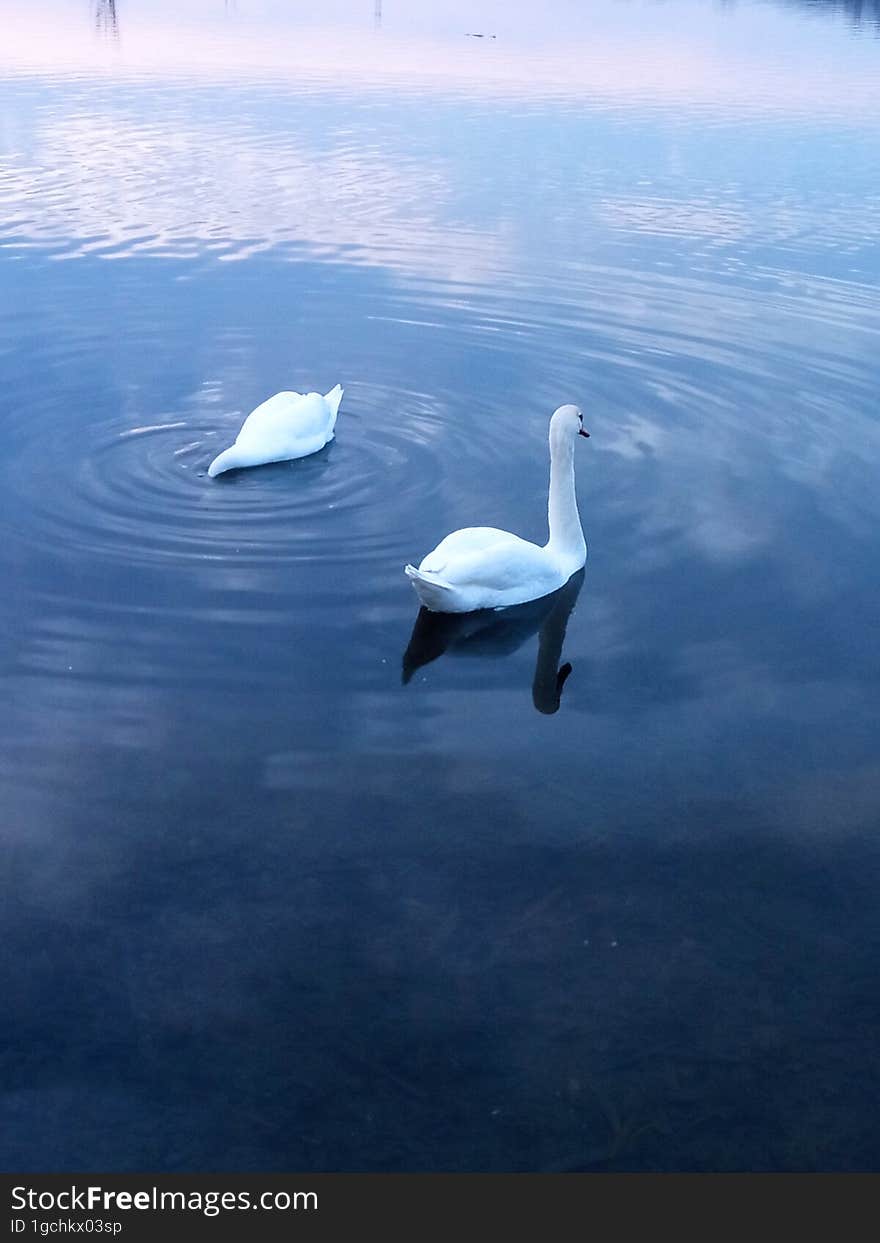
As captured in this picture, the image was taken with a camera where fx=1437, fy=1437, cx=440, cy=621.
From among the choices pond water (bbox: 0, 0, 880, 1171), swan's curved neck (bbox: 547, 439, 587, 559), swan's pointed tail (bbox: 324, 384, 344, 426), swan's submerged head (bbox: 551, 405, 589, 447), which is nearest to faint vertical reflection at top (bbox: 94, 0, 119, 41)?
pond water (bbox: 0, 0, 880, 1171)

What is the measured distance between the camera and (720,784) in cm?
934

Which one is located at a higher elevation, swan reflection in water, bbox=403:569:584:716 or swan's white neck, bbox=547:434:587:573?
swan's white neck, bbox=547:434:587:573

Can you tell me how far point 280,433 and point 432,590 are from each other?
3.73 metres

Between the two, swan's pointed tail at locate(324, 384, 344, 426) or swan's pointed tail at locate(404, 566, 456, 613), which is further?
swan's pointed tail at locate(324, 384, 344, 426)

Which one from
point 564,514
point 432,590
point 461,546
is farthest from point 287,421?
point 432,590

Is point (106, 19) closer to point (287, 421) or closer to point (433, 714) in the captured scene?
point (287, 421)

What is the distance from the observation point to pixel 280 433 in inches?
552

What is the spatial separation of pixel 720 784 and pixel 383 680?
2583 millimetres

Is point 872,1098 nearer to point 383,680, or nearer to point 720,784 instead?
point 720,784

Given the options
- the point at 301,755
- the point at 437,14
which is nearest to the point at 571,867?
the point at 301,755

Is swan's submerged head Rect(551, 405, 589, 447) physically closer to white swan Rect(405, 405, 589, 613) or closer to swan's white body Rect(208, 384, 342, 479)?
white swan Rect(405, 405, 589, 613)

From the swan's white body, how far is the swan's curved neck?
119 inches

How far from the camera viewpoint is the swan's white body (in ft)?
45.8

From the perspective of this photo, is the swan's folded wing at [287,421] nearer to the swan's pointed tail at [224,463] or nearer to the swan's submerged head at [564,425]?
the swan's pointed tail at [224,463]
